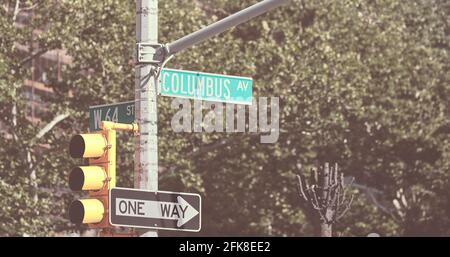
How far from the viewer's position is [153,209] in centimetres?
1877

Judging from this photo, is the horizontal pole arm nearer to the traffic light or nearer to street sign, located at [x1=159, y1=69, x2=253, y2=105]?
the traffic light

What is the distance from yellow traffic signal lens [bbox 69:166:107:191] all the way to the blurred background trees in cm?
3190

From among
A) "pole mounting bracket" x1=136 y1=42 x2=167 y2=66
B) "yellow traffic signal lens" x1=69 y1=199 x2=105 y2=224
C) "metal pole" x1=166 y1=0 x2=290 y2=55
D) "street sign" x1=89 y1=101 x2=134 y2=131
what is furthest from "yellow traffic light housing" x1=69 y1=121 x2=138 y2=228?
"metal pole" x1=166 y1=0 x2=290 y2=55

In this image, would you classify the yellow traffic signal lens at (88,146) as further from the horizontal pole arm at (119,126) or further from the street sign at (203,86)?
the street sign at (203,86)

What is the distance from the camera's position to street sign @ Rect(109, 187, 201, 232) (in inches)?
727

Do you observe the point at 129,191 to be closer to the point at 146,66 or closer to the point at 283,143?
the point at 146,66

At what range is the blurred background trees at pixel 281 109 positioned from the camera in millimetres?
53375

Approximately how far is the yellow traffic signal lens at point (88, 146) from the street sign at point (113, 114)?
144 centimetres

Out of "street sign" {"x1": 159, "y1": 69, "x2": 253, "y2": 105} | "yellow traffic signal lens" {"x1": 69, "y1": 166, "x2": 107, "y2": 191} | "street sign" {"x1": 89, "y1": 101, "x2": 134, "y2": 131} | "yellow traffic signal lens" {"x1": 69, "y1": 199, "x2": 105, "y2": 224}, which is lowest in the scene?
"yellow traffic signal lens" {"x1": 69, "y1": 199, "x2": 105, "y2": 224}

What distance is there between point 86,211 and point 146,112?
83.0 inches

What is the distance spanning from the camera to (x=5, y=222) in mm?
51594

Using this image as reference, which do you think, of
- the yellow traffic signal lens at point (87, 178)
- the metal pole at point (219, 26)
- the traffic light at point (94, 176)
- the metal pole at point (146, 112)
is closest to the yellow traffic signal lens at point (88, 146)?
the traffic light at point (94, 176)

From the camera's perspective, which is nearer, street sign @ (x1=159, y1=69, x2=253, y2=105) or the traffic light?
the traffic light
